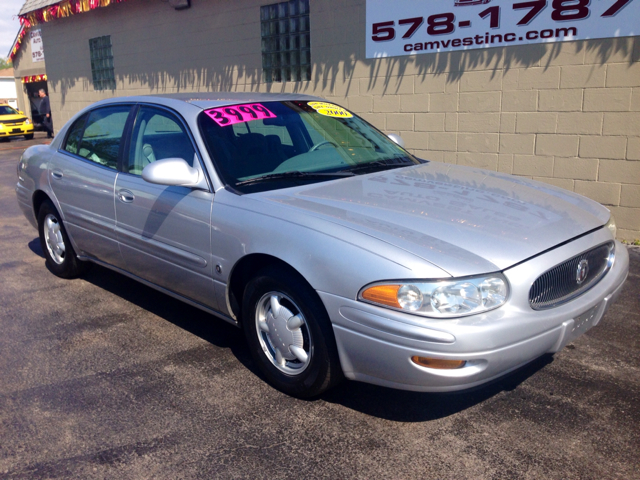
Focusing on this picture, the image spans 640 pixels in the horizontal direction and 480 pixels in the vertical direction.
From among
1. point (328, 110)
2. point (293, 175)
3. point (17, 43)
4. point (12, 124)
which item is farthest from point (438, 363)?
point (17, 43)

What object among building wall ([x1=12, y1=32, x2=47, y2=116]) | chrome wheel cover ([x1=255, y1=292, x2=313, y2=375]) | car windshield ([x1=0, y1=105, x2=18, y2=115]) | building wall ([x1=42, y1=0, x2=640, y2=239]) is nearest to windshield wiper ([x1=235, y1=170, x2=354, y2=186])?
chrome wheel cover ([x1=255, y1=292, x2=313, y2=375])

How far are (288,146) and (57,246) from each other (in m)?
2.61

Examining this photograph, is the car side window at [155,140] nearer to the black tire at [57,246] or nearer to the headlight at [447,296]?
the black tire at [57,246]

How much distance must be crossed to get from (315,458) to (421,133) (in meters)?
5.63

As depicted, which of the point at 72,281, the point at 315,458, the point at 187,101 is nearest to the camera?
the point at 315,458

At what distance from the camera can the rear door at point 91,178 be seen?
14.2ft

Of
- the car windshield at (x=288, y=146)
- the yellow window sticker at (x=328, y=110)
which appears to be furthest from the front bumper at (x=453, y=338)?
the yellow window sticker at (x=328, y=110)

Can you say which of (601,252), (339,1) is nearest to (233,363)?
(601,252)

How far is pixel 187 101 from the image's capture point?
4035 mm

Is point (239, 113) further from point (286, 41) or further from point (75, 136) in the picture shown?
point (286, 41)

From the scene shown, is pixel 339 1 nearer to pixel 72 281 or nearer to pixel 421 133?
pixel 421 133

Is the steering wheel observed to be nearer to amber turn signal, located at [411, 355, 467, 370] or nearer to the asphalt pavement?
the asphalt pavement

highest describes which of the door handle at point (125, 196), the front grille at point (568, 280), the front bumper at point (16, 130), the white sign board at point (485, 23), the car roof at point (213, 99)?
the white sign board at point (485, 23)

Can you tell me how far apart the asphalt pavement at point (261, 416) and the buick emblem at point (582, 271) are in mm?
660
